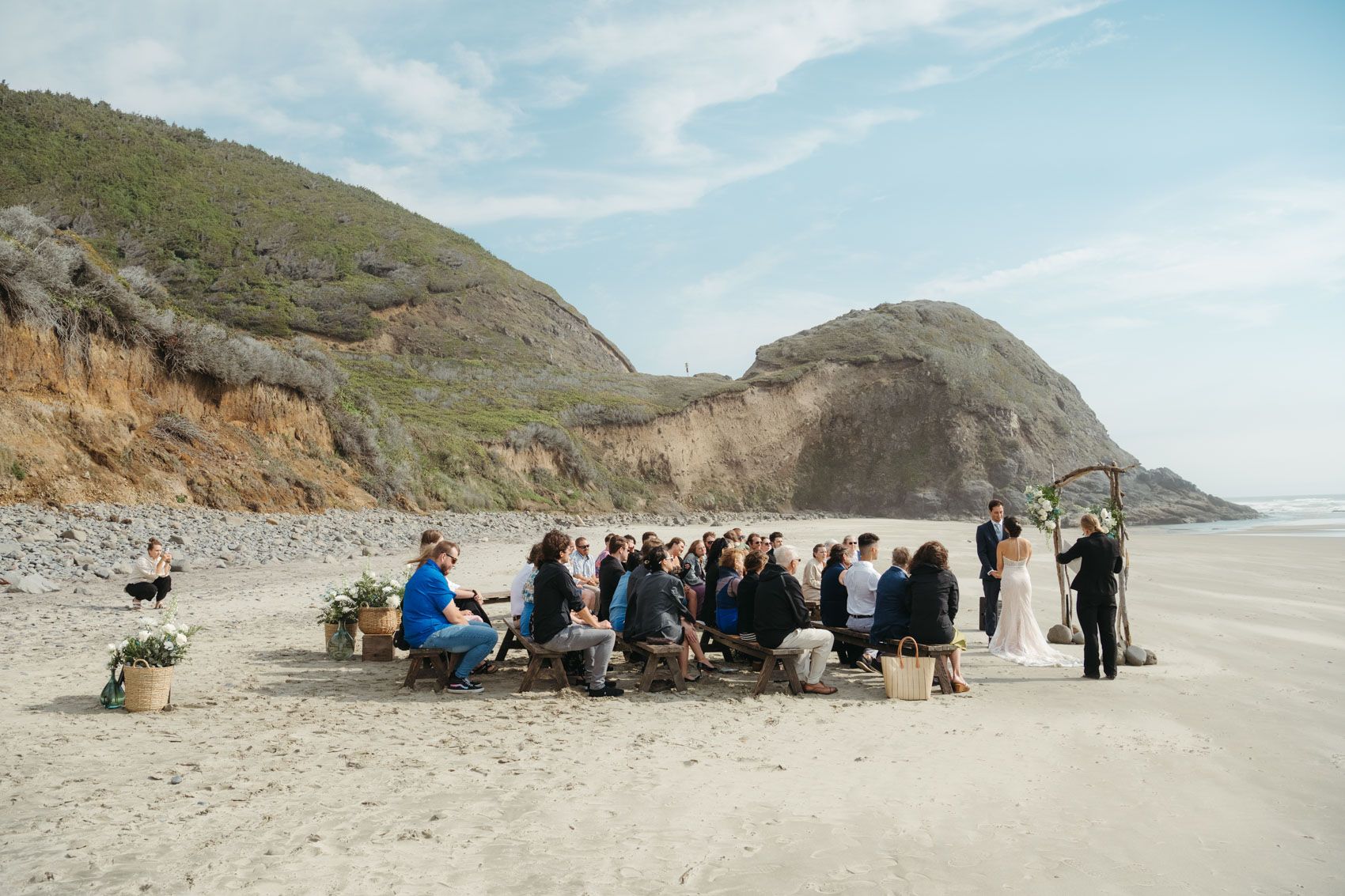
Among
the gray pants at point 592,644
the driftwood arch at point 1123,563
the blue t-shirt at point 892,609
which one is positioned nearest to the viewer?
the gray pants at point 592,644

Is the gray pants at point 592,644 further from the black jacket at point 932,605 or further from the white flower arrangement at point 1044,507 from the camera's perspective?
the white flower arrangement at point 1044,507

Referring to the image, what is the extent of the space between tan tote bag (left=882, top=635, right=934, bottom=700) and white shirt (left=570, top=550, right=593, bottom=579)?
5.05 m

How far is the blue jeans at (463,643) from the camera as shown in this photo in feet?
27.3

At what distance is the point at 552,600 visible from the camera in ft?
27.6

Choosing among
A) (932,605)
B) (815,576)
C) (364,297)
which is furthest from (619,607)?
(364,297)

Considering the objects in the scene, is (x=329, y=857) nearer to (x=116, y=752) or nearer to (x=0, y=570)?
(x=116, y=752)

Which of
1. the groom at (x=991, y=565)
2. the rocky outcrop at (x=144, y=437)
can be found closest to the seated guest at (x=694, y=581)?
the groom at (x=991, y=565)

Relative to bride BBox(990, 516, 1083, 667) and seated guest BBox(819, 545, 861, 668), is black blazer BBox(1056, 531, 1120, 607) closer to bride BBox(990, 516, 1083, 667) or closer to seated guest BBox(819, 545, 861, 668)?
bride BBox(990, 516, 1083, 667)

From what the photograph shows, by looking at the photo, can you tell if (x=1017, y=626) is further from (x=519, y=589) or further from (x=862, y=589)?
(x=519, y=589)

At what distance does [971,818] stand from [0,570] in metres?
14.7

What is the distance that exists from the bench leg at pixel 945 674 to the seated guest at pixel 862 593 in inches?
45.8

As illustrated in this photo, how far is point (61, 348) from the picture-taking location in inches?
822

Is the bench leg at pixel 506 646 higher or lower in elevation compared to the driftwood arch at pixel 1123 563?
lower

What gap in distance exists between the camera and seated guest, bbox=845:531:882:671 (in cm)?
989
